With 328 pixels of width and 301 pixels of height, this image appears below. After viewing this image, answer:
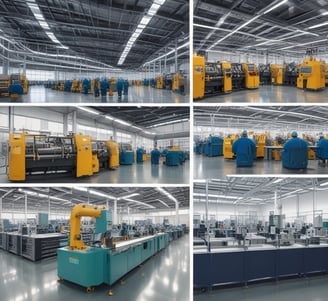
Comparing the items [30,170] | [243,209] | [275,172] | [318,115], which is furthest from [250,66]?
[243,209]

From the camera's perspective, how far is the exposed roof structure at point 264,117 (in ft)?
10.9

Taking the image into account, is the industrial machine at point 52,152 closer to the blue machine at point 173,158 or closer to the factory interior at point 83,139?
the factory interior at point 83,139

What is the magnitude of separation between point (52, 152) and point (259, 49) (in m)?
4.13

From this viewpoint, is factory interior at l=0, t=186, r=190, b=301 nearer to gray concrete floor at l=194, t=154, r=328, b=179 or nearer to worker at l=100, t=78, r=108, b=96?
gray concrete floor at l=194, t=154, r=328, b=179

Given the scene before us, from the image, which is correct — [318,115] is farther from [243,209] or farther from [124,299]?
[243,209]

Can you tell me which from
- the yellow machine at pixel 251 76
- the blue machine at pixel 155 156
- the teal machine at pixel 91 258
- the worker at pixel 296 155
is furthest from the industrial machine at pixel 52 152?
the yellow machine at pixel 251 76

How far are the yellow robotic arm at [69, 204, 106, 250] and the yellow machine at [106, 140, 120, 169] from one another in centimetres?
63

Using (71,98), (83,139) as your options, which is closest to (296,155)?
(83,139)

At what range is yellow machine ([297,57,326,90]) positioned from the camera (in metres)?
4.91

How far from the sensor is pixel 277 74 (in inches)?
219

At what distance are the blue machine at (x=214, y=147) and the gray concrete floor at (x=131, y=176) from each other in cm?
80

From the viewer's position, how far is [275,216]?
7805 mm

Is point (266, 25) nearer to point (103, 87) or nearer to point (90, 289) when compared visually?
point (103, 87)

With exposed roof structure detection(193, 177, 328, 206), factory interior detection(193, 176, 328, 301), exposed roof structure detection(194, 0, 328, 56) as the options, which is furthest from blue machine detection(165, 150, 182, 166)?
exposed roof structure detection(194, 0, 328, 56)
